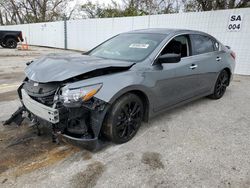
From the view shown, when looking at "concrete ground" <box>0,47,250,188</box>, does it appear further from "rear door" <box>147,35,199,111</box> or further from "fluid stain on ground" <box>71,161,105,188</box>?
"rear door" <box>147,35,199,111</box>

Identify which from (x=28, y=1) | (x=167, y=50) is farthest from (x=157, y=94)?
(x=28, y=1)

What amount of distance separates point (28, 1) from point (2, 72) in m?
30.7

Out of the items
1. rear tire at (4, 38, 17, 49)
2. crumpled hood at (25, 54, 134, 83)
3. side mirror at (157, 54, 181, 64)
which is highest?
side mirror at (157, 54, 181, 64)

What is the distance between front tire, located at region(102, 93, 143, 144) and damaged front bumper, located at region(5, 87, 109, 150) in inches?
5.7

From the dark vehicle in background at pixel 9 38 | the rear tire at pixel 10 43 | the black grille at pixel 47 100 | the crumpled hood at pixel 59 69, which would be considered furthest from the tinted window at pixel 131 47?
the rear tire at pixel 10 43

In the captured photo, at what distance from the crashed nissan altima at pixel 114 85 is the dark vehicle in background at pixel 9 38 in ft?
50.3

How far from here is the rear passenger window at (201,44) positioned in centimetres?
394

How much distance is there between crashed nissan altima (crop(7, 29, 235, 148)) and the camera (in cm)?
239

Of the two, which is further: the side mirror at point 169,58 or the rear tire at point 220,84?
the rear tire at point 220,84

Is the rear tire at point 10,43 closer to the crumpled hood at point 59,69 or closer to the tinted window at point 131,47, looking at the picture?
the tinted window at point 131,47

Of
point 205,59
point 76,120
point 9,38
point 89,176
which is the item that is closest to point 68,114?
point 76,120

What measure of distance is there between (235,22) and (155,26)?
155 inches

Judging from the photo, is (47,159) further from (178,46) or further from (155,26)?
(155,26)

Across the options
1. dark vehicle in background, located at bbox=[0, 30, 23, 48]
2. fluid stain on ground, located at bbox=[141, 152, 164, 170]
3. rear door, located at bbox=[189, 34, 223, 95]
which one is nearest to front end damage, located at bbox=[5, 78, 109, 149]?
fluid stain on ground, located at bbox=[141, 152, 164, 170]
